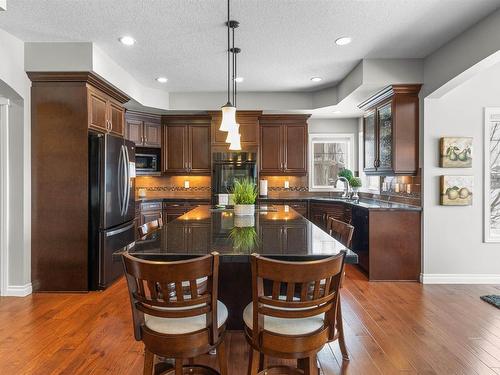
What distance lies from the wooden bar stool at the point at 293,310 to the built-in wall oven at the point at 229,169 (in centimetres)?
429

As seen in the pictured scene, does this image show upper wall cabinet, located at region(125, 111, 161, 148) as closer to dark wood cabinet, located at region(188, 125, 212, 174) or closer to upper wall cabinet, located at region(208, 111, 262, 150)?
dark wood cabinet, located at region(188, 125, 212, 174)

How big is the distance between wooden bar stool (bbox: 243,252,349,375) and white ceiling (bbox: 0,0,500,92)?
7.64 feet

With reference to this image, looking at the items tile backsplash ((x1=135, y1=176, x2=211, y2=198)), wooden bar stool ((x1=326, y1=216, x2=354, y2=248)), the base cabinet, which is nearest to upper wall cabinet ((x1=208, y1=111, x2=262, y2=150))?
tile backsplash ((x1=135, y1=176, x2=211, y2=198))

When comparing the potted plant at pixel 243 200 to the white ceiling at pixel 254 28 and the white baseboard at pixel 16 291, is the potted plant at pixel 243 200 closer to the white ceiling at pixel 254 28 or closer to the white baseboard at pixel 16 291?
the white ceiling at pixel 254 28

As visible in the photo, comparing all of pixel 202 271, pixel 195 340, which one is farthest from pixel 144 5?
pixel 195 340

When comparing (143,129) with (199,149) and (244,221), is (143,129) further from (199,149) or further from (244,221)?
(244,221)

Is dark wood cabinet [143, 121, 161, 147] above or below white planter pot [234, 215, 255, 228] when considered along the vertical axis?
above

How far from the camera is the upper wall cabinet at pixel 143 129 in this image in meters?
5.46

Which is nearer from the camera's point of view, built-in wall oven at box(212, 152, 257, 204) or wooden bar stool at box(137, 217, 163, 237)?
wooden bar stool at box(137, 217, 163, 237)

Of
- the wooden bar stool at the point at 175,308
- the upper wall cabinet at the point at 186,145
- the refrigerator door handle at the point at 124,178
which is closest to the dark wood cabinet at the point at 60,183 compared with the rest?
the refrigerator door handle at the point at 124,178

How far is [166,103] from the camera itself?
5.61m

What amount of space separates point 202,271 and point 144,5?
2.45 metres

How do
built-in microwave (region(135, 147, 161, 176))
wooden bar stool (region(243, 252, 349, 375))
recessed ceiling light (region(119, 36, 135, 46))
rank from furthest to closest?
built-in microwave (region(135, 147, 161, 176))
recessed ceiling light (region(119, 36, 135, 46))
wooden bar stool (region(243, 252, 349, 375))

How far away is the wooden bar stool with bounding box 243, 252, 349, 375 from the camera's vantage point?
4.43ft
